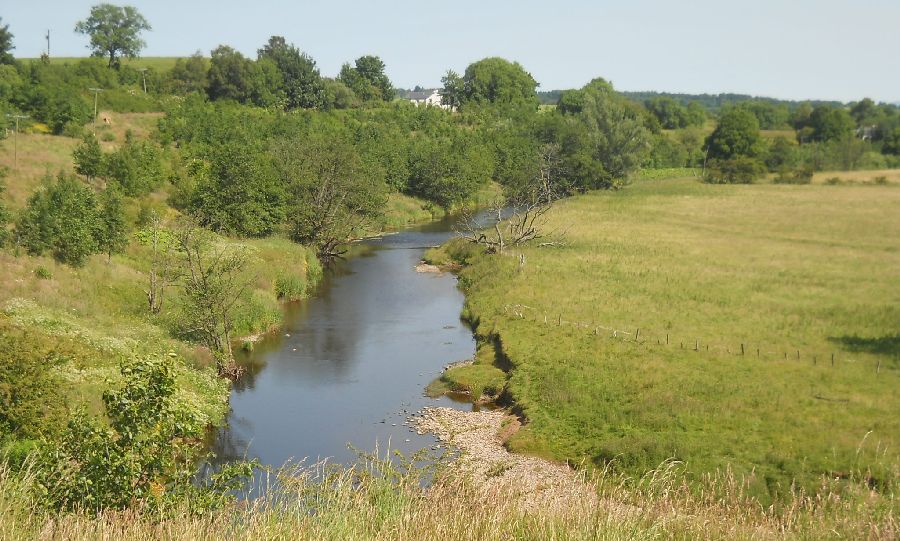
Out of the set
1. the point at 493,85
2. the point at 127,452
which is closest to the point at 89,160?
the point at 127,452

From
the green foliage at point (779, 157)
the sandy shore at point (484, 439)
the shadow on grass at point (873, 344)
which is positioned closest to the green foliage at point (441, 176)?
the shadow on grass at point (873, 344)

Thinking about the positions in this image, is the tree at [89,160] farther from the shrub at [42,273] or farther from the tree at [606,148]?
the tree at [606,148]

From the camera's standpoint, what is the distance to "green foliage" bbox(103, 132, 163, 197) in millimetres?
61906

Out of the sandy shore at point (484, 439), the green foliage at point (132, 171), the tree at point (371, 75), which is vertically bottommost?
the sandy shore at point (484, 439)

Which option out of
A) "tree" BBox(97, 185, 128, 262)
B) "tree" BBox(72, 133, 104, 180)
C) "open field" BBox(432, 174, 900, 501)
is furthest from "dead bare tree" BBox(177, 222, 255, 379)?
"tree" BBox(72, 133, 104, 180)

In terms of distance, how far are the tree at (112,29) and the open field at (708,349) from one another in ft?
299

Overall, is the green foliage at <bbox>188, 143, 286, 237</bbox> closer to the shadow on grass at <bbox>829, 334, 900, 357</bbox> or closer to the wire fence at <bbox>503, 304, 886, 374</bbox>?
the wire fence at <bbox>503, 304, 886, 374</bbox>

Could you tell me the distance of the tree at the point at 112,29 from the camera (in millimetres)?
128500

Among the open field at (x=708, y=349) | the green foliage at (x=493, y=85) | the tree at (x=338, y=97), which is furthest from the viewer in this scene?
the green foliage at (x=493, y=85)

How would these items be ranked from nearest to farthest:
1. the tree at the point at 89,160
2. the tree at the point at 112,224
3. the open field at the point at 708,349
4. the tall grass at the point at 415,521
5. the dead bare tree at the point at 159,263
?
the tall grass at the point at 415,521
the open field at the point at 708,349
the dead bare tree at the point at 159,263
the tree at the point at 112,224
the tree at the point at 89,160

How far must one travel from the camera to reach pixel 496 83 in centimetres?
16962

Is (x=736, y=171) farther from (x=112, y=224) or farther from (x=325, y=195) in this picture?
(x=112, y=224)

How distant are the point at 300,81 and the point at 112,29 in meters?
34.0

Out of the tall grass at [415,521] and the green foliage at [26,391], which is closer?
the tall grass at [415,521]
